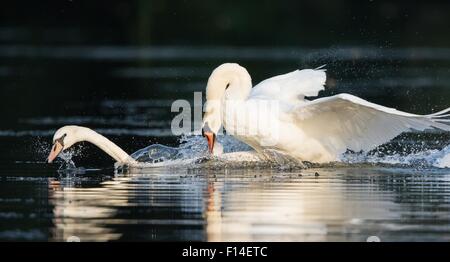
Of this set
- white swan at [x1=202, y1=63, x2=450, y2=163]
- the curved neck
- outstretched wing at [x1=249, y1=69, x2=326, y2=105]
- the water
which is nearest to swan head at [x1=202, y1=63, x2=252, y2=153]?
white swan at [x1=202, y1=63, x2=450, y2=163]

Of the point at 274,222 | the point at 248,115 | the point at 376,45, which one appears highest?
the point at 376,45

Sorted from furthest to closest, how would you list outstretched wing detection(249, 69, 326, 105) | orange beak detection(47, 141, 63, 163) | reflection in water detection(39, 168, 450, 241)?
outstretched wing detection(249, 69, 326, 105), orange beak detection(47, 141, 63, 163), reflection in water detection(39, 168, 450, 241)

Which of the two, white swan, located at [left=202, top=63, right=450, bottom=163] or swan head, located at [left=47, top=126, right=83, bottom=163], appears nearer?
white swan, located at [left=202, top=63, right=450, bottom=163]

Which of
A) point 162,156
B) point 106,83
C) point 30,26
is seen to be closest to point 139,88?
point 106,83

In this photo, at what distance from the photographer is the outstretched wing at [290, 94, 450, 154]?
1315 centimetres

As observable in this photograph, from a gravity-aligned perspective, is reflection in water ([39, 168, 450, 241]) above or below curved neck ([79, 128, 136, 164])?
below

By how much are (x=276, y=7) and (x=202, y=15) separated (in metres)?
1.94

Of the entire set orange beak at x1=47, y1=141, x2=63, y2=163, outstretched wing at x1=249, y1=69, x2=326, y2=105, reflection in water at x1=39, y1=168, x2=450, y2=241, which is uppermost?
outstretched wing at x1=249, y1=69, x2=326, y2=105

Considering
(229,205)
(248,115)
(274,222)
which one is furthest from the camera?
(248,115)

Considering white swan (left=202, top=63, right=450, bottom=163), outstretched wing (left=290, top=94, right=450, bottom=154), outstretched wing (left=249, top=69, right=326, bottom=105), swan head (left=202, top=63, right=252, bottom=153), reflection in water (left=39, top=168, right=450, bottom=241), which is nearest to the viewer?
reflection in water (left=39, top=168, right=450, bottom=241)

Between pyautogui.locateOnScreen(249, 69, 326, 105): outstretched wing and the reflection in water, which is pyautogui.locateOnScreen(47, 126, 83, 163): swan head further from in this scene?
pyautogui.locateOnScreen(249, 69, 326, 105): outstretched wing

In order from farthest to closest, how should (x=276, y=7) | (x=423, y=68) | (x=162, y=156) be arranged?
(x=276, y=7), (x=423, y=68), (x=162, y=156)

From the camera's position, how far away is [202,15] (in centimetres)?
3306

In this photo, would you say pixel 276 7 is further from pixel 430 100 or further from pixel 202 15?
pixel 430 100
